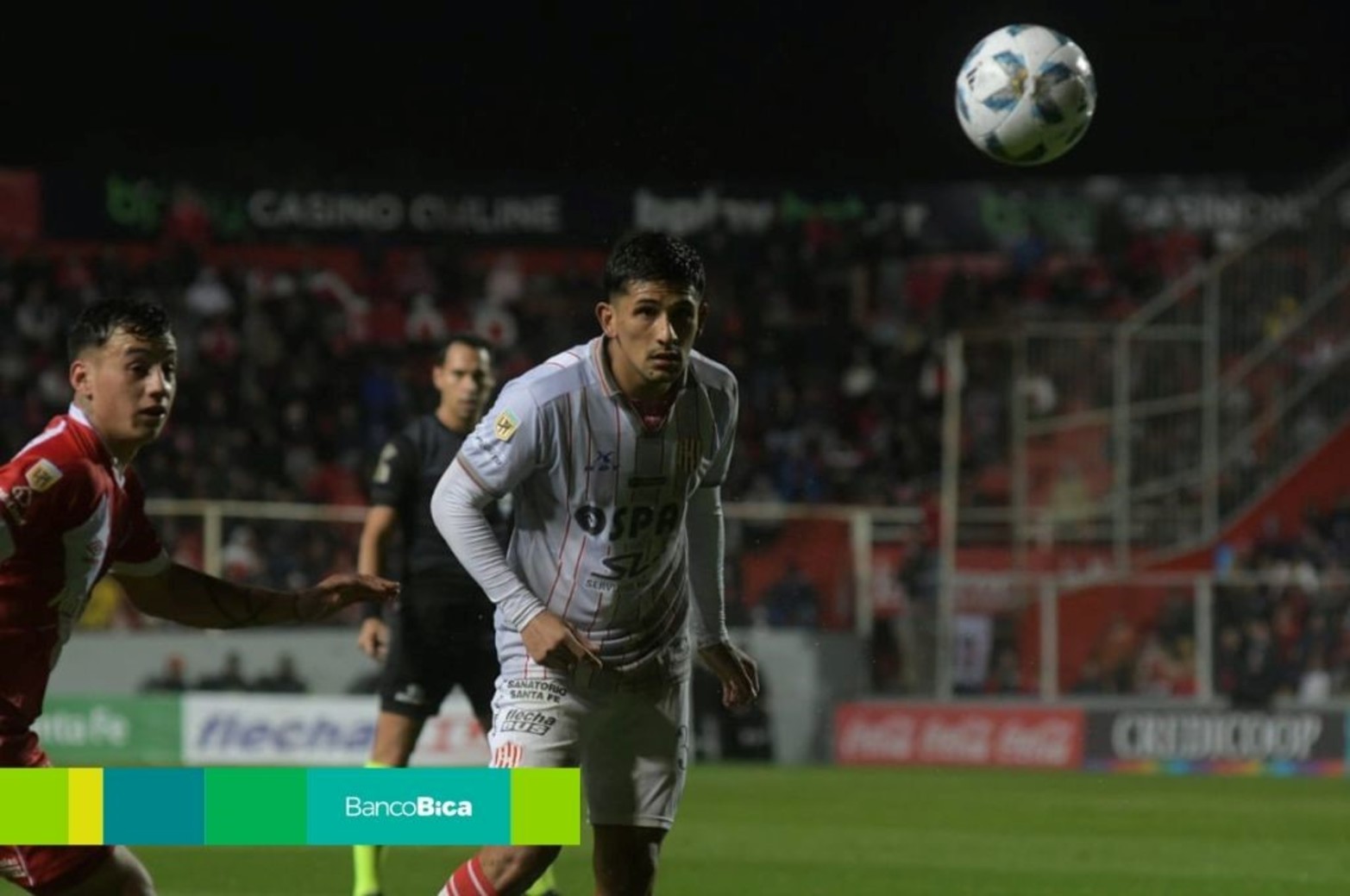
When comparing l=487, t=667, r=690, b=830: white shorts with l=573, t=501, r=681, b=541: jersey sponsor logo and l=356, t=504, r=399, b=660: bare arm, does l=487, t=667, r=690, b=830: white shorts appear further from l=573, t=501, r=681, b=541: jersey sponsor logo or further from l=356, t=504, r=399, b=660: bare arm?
l=356, t=504, r=399, b=660: bare arm

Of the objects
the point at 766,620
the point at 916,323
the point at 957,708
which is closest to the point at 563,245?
the point at 916,323

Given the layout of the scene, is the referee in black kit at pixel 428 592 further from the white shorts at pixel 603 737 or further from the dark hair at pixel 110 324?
the dark hair at pixel 110 324

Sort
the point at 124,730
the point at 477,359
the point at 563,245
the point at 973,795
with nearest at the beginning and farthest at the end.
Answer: the point at 477,359, the point at 973,795, the point at 124,730, the point at 563,245

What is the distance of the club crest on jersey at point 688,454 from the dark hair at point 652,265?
16.5 inches

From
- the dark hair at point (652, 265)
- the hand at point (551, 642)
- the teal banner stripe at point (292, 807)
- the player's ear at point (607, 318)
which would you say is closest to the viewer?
the teal banner stripe at point (292, 807)

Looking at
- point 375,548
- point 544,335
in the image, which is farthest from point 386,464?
point 544,335

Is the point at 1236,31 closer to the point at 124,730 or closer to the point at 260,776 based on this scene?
the point at 124,730

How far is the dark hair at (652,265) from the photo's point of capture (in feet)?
19.2

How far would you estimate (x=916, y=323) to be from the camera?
30.6 m

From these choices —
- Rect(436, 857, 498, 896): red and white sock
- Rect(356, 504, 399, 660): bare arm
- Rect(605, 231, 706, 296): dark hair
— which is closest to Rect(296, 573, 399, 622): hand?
Rect(436, 857, 498, 896): red and white sock

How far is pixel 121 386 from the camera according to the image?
555 centimetres

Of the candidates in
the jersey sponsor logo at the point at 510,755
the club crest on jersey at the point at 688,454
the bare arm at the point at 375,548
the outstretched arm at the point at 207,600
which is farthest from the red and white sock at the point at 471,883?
the bare arm at the point at 375,548

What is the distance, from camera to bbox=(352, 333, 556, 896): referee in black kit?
9.06 metres

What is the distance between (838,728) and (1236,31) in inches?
758
